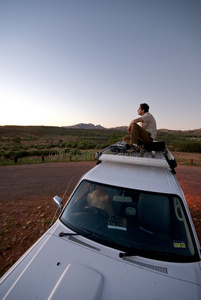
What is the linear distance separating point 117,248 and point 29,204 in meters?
4.62

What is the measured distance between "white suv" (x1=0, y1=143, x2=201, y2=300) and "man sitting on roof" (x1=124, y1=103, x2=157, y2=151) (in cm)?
124

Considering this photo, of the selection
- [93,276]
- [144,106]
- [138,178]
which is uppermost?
[144,106]

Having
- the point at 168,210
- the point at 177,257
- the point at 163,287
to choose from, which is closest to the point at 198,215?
the point at 168,210

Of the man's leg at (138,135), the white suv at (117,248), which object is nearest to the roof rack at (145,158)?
the white suv at (117,248)

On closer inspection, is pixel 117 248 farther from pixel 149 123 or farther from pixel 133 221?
pixel 149 123

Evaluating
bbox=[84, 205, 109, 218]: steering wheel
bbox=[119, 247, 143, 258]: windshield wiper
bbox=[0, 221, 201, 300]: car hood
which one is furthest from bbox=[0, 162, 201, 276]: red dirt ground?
bbox=[119, 247, 143, 258]: windshield wiper

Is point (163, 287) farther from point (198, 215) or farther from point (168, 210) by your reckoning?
point (198, 215)

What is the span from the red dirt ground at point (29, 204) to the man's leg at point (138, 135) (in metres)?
1.81

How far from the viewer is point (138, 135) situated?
11.9 ft

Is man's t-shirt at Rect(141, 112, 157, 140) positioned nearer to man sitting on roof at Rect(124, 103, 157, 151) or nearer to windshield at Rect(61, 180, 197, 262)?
man sitting on roof at Rect(124, 103, 157, 151)

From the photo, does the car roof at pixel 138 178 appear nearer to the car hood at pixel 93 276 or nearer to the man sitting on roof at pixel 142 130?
the car hood at pixel 93 276

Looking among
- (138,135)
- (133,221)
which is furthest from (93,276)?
(138,135)

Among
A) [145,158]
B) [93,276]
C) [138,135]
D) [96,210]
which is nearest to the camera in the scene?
[93,276]

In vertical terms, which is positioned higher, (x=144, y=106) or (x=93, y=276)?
(x=144, y=106)
